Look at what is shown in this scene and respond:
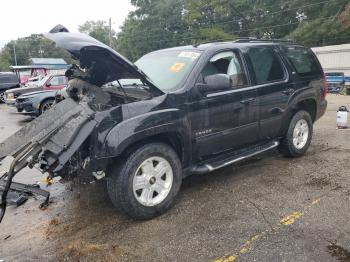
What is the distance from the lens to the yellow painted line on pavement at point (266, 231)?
3145 millimetres

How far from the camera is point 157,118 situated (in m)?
3.84

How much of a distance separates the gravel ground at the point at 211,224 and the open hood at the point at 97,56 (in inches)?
58.2

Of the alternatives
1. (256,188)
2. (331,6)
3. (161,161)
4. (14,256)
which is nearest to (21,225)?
(14,256)

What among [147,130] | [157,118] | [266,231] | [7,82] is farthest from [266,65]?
[7,82]

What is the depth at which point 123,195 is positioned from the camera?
363cm

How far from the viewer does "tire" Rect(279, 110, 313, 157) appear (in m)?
5.74

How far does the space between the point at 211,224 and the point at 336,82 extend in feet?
72.7

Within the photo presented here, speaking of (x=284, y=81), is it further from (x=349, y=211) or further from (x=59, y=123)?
(x=59, y=123)

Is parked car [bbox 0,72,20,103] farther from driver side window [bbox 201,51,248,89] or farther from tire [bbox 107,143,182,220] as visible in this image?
tire [bbox 107,143,182,220]

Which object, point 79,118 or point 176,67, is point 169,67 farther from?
point 79,118

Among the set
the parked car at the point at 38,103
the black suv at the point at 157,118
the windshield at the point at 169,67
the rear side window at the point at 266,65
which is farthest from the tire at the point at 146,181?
the parked car at the point at 38,103

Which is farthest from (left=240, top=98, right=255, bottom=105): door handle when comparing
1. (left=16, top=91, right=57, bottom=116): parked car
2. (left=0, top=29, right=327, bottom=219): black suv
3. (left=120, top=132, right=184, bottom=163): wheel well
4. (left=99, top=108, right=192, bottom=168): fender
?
(left=16, top=91, right=57, bottom=116): parked car

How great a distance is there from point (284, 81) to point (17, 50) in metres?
92.0

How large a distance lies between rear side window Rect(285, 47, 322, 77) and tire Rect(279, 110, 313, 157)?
68 cm
